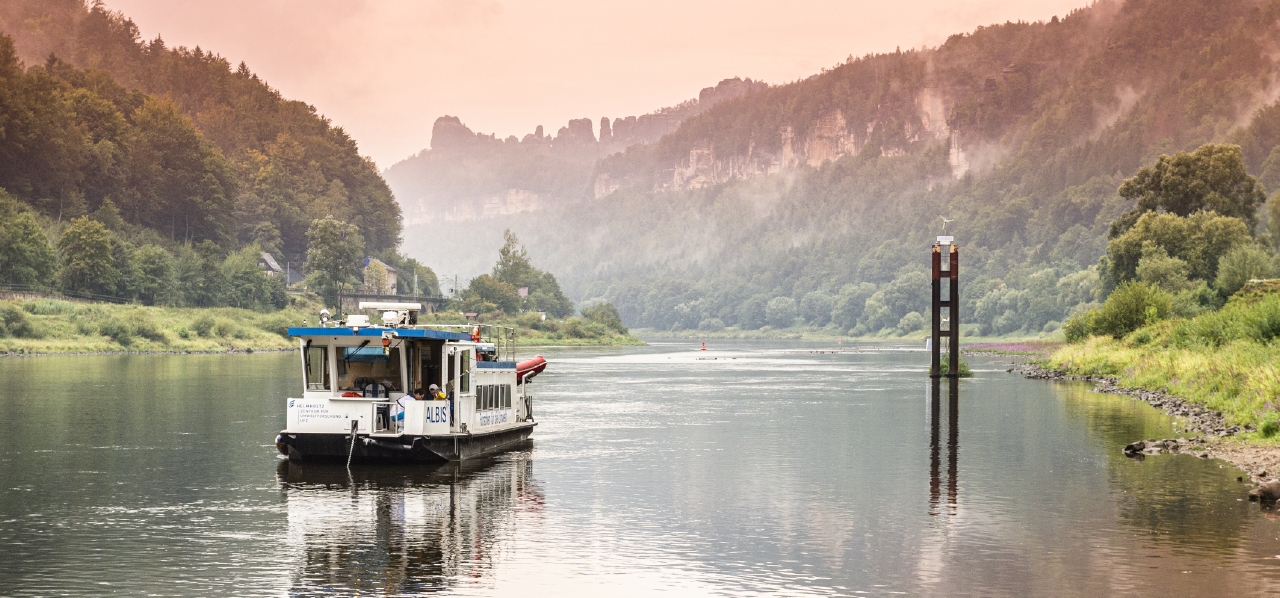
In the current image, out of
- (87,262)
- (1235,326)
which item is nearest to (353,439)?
(1235,326)

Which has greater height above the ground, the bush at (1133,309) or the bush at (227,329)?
the bush at (1133,309)

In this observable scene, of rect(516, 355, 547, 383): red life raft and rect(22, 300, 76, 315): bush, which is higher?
rect(22, 300, 76, 315): bush

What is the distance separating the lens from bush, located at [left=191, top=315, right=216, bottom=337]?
535ft

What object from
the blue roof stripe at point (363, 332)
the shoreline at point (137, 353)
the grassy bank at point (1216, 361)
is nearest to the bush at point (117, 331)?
the shoreline at point (137, 353)

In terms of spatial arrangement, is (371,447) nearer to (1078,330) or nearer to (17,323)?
(1078,330)

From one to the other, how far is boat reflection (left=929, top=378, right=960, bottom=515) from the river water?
8.4 inches

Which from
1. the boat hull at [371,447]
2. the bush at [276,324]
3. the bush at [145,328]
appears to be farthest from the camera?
the bush at [276,324]

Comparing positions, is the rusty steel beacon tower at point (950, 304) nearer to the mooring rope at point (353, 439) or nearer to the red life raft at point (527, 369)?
the red life raft at point (527, 369)

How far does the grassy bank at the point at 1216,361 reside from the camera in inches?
1855

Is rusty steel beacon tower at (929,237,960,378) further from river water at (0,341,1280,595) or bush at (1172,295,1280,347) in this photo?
river water at (0,341,1280,595)

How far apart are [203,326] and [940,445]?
5292 inches

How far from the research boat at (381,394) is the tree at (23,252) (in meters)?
125

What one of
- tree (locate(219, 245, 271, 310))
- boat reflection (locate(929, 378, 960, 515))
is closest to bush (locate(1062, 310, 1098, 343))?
boat reflection (locate(929, 378, 960, 515))

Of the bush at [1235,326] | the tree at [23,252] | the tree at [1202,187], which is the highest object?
the tree at [1202,187]
